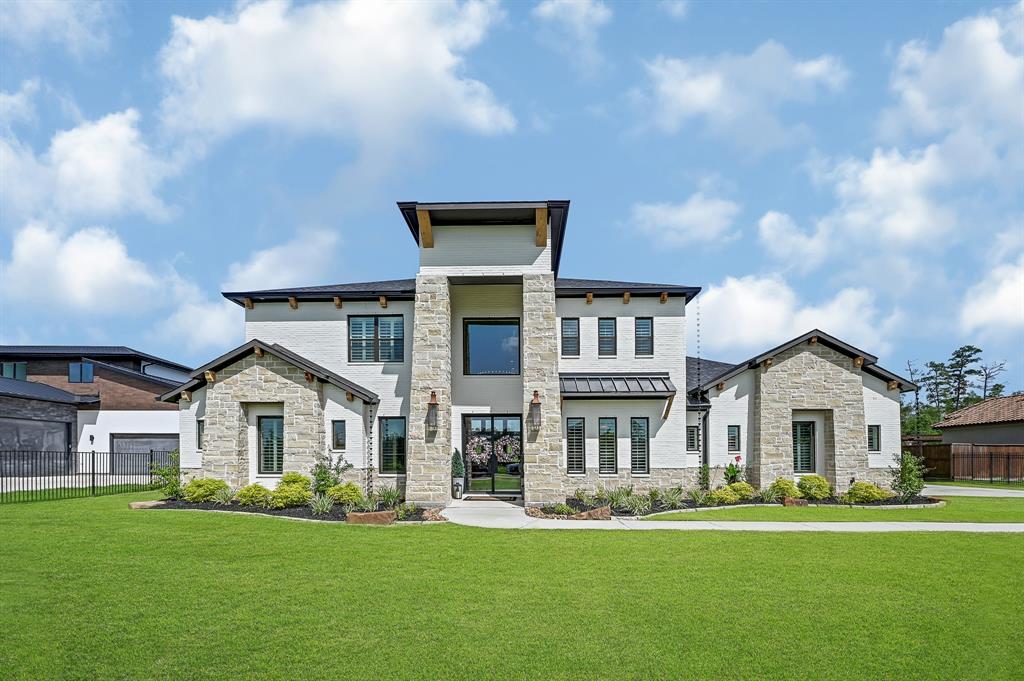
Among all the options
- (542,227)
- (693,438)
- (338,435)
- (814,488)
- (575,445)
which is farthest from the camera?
(693,438)

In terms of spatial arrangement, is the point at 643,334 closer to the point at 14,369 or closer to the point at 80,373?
the point at 80,373

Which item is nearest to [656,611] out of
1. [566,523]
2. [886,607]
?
[886,607]

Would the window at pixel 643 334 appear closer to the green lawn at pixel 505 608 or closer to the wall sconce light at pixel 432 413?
the wall sconce light at pixel 432 413

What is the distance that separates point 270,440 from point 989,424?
39.7 meters

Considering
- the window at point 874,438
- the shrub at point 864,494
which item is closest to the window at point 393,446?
the shrub at point 864,494

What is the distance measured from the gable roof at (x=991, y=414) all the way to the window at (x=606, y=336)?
28273 millimetres

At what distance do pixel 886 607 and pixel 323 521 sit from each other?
12.6m

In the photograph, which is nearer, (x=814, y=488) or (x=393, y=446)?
(x=393, y=446)

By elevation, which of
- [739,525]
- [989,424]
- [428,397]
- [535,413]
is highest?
[428,397]

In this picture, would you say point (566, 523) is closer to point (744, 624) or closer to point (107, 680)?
point (744, 624)

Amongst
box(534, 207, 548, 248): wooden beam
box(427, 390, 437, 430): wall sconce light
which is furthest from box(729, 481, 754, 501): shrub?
box(534, 207, 548, 248): wooden beam

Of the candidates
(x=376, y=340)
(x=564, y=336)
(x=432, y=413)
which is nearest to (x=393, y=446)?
(x=432, y=413)

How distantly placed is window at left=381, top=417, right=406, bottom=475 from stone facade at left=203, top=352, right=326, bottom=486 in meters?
2.20

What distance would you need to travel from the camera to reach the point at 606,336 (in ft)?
77.2
